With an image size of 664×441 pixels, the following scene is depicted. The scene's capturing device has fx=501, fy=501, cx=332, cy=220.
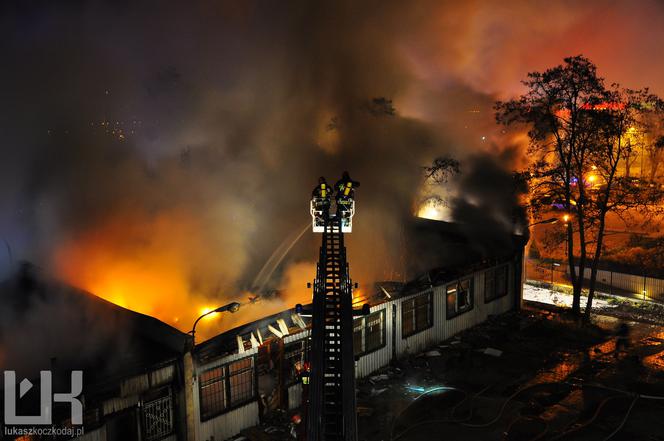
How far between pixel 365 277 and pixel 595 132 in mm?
10436

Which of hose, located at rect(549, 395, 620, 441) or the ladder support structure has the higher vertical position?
the ladder support structure

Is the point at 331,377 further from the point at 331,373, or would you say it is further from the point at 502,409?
the point at 502,409

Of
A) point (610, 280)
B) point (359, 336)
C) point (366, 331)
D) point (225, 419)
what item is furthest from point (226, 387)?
point (610, 280)

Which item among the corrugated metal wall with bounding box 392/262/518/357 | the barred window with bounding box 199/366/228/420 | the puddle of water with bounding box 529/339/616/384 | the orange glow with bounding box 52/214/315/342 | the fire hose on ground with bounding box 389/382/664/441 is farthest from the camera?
the orange glow with bounding box 52/214/315/342

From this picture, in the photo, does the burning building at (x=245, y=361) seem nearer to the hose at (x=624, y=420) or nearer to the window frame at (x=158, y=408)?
the window frame at (x=158, y=408)

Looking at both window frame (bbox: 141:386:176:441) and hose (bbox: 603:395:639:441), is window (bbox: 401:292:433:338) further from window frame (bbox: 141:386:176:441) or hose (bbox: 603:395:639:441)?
window frame (bbox: 141:386:176:441)

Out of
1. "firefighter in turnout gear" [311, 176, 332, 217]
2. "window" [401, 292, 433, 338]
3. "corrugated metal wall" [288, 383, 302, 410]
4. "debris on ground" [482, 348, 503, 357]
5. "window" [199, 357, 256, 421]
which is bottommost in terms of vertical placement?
"corrugated metal wall" [288, 383, 302, 410]

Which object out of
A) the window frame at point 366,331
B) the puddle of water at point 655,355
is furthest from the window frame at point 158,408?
the puddle of water at point 655,355

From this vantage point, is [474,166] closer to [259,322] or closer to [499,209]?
[499,209]

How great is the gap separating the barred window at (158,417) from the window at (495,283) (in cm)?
1275

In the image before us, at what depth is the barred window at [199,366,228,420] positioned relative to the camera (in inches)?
449

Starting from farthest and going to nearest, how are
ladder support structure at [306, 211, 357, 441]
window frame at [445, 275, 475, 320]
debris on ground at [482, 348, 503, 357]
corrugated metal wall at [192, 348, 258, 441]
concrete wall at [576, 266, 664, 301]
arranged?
concrete wall at [576, 266, 664, 301] → window frame at [445, 275, 475, 320] → debris on ground at [482, 348, 503, 357] → corrugated metal wall at [192, 348, 258, 441] → ladder support structure at [306, 211, 357, 441]

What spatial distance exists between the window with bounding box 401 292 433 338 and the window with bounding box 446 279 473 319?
3.68 feet

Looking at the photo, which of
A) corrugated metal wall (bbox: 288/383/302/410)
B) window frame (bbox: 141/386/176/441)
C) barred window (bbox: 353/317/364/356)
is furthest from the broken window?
barred window (bbox: 353/317/364/356)
